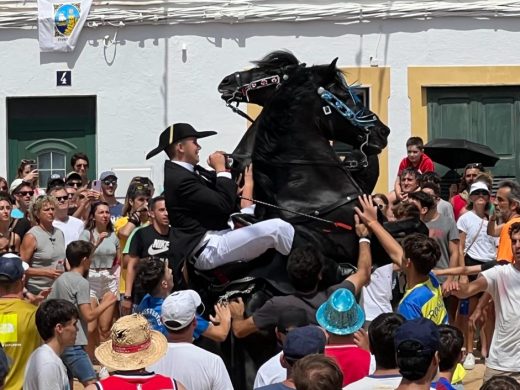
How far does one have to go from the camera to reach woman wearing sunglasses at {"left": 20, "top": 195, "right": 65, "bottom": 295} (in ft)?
42.7

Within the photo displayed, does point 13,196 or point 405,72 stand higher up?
point 405,72

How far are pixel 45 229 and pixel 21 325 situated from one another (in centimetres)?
475

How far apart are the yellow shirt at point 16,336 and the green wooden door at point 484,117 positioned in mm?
10129

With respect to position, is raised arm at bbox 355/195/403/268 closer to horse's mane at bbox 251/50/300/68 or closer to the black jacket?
the black jacket

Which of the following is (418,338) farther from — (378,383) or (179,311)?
(179,311)

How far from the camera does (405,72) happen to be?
17.8m

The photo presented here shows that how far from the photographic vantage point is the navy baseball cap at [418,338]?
6.05m

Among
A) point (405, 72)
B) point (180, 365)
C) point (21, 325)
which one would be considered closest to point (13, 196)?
point (405, 72)

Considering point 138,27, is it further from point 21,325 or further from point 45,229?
point 21,325

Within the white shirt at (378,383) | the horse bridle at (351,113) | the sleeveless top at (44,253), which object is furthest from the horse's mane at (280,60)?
the sleeveless top at (44,253)

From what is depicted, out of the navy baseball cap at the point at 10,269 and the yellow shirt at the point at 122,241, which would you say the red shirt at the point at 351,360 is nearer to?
the navy baseball cap at the point at 10,269

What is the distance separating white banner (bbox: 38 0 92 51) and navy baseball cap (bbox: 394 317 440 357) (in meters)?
12.3

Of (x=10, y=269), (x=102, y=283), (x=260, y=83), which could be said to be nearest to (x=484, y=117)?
(x=102, y=283)

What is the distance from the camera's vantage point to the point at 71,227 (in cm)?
1412
